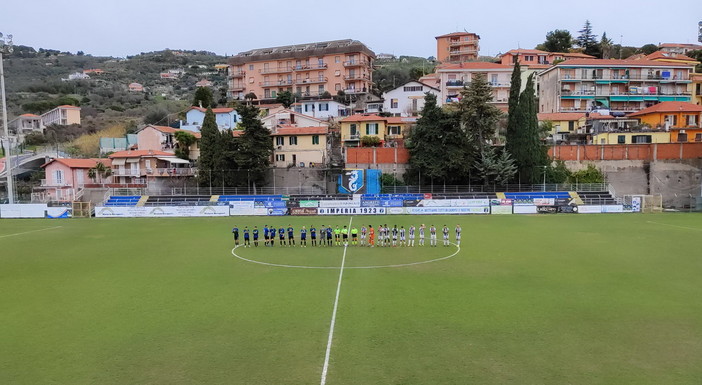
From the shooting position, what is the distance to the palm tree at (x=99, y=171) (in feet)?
186

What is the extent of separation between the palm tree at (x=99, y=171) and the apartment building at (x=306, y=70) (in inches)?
1533

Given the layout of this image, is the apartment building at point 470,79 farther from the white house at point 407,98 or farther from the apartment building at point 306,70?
the apartment building at point 306,70

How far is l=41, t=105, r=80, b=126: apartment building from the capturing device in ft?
275

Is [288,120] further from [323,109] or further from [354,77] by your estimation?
[354,77]

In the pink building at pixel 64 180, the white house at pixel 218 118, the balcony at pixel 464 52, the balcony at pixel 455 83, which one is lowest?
the pink building at pixel 64 180

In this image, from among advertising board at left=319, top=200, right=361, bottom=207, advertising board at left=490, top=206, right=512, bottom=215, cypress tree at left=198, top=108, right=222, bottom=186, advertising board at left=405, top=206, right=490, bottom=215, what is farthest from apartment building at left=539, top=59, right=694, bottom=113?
cypress tree at left=198, top=108, right=222, bottom=186

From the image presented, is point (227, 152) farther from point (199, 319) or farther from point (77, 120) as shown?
point (77, 120)

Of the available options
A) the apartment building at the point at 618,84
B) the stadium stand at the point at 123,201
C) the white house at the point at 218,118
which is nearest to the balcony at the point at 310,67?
the white house at the point at 218,118

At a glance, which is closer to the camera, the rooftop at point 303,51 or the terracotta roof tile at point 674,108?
the terracotta roof tile at point 674,108

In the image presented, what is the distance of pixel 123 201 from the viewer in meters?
51.0

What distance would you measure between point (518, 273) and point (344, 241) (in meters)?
11.9

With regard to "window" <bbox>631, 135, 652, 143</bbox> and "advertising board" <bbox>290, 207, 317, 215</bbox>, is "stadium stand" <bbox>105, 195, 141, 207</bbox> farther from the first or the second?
"window" <bbox>631, 135, 652, 143</bbox>

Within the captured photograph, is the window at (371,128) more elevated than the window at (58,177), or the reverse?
the window at (371,128)

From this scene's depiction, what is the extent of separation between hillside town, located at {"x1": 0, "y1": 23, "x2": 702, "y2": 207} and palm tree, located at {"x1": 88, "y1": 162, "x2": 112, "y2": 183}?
0.39ft
